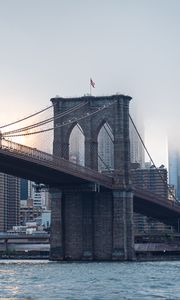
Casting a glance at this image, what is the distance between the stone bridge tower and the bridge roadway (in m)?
1.90

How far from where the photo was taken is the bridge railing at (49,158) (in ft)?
255

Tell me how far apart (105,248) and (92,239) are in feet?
5.60

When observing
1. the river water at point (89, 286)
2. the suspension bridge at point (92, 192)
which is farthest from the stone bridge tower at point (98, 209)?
the river water at point (89, 286)

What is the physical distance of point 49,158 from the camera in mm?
84875

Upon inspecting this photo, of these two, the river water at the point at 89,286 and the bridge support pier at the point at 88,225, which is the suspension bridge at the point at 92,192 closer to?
the bridge support pier at the point at 88,225

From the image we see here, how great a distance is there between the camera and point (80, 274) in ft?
205

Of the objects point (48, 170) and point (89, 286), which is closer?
point (89, 286)

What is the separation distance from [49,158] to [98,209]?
12.0 metres

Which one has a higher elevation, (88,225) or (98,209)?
(98,209)

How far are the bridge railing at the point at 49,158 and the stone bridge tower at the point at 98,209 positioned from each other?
A: 2253mm

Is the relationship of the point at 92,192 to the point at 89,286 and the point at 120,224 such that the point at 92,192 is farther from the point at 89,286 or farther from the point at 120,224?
the point at 89,286

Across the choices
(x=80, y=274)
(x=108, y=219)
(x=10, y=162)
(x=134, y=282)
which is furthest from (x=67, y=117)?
(x=134, y=282)

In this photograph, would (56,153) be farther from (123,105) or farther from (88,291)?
(88,291)

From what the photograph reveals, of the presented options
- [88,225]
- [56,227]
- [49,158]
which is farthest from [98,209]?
[49,158]
